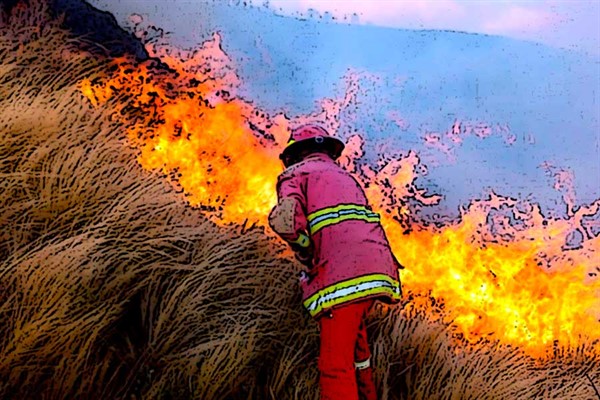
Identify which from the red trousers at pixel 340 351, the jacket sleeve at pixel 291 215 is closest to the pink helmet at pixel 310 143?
the jacket sleeve at pixel 291 215

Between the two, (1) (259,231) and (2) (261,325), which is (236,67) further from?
(2) (261,325)

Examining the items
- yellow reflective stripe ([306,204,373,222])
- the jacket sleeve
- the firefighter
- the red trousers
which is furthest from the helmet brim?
the red trousers

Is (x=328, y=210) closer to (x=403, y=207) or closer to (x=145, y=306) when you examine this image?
(x=145, y=306)

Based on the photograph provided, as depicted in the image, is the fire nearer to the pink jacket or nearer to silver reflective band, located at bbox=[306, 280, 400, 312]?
the pink jacket

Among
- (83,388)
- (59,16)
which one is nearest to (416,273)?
(83,388)

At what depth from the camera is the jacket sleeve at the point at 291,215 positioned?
11.5ft

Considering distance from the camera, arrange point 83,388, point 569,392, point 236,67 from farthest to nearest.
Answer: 1. point 236,67
2. point 569,392
3. point 83,388

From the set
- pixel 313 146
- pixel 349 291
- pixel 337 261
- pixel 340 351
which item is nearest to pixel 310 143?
pixel 313 146

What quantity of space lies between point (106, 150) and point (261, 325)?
1.69 meters

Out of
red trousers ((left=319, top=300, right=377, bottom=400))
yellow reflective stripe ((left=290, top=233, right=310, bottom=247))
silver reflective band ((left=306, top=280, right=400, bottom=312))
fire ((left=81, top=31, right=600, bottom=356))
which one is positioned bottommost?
red trousers ((left=319, top=300, right=377, bottom=400))

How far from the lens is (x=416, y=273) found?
535cm

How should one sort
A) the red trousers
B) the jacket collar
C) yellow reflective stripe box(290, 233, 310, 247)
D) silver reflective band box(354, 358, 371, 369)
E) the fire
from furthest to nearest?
the fire → the jacket collar → silver reflective band box(354, 358, 371, 369) → yellow reflective stripe box(290, 233, 310, 247) → the red trousers

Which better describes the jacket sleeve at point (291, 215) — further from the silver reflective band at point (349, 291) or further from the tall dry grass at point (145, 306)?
the tall dry grass at point (145, 306)

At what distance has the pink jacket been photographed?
3.49m
